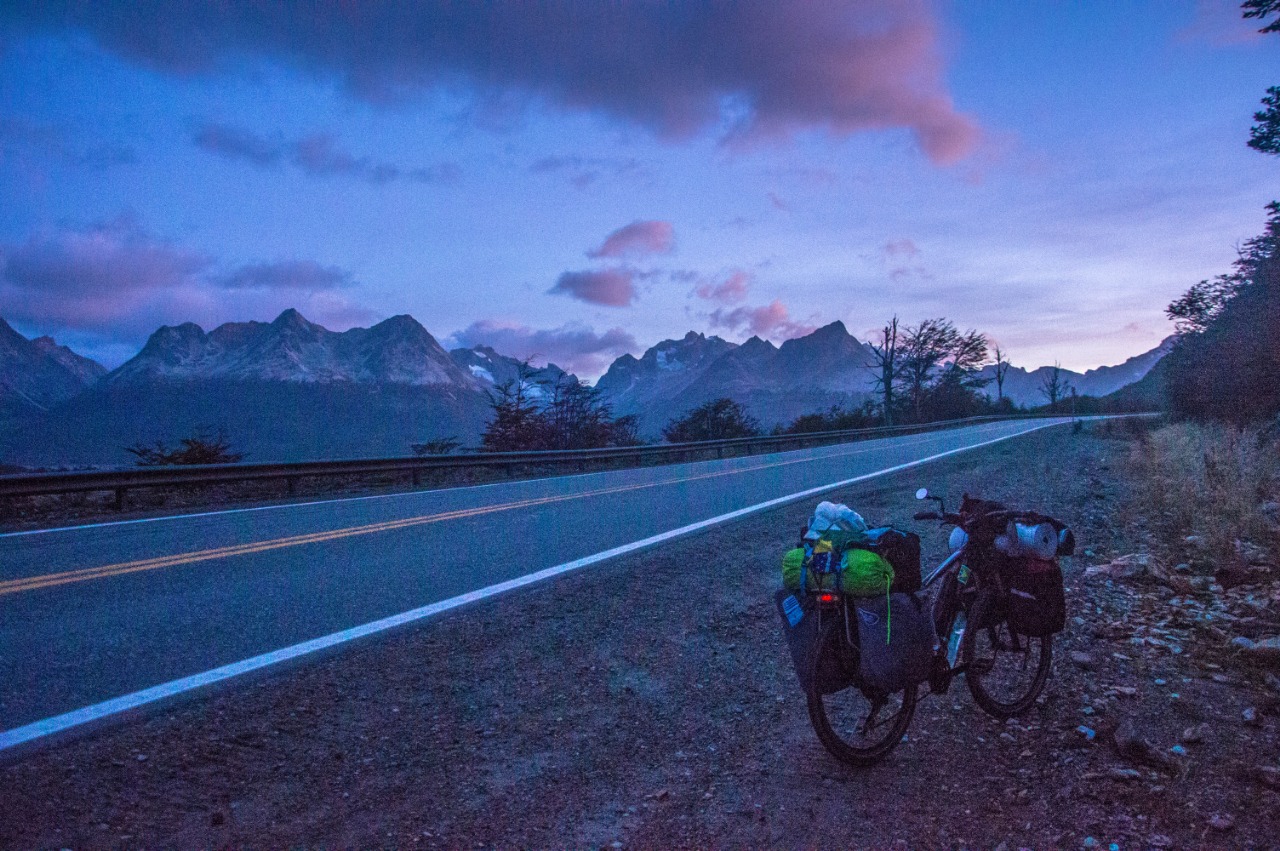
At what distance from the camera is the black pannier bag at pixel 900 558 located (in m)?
3.12

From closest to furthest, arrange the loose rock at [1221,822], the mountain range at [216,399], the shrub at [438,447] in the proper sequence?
the loose rock at [1221,822] < the shrub at [438,447] < the mountain range at [216,399]

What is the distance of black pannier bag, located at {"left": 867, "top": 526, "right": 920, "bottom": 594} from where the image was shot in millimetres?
3117

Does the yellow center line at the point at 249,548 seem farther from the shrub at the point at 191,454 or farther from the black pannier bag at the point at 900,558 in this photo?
the shrub at the point at 191,454

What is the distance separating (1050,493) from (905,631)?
9903 millimetres

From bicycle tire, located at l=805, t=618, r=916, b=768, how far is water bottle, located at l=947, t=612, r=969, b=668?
39 cm

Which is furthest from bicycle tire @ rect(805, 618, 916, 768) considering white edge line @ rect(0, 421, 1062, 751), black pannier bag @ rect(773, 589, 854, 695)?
white edge line @ rect(0, 421, 1062, 751)

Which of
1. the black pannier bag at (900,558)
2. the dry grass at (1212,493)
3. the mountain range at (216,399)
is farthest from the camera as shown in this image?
the mountain range at (216,399)

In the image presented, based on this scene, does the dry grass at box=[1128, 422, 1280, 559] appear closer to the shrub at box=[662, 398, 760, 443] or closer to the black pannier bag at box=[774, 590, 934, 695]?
the black pannier bag at box=[774, 590, 934, 695]

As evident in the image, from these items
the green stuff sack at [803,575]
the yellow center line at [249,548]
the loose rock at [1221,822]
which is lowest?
the loose rock at [1221,822]

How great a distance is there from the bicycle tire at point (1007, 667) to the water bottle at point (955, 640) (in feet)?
0.12

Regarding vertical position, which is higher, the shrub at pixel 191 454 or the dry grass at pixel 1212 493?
the shrub at pixel 191 454

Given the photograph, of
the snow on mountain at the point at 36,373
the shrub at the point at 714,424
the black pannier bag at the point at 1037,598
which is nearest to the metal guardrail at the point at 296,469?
the shrub at the point at 714,424

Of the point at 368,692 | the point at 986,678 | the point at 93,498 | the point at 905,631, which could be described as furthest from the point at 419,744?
the point at 93,498

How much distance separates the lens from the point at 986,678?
162 inches
